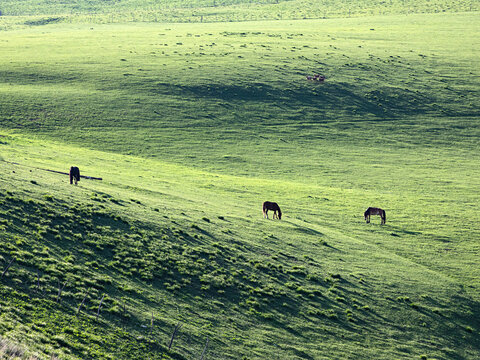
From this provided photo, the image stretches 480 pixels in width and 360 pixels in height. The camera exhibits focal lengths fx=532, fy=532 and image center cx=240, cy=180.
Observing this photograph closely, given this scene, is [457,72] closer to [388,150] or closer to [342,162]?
[388,150]

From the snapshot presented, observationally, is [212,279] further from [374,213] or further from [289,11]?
[289,11]

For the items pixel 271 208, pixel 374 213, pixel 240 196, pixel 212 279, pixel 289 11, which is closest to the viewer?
pixel 212 279

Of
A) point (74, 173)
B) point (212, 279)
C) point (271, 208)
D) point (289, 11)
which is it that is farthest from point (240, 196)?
point (289, 11)

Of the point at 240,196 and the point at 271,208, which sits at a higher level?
the point at 271,208

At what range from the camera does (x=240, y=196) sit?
48750 millimetres

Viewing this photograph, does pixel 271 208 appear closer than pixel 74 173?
No

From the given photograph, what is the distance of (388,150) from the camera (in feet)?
224

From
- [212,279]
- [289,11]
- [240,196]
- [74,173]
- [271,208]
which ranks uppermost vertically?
[289,11]

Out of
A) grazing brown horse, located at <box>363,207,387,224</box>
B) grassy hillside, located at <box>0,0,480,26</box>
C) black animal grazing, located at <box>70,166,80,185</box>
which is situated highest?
grassy hillside, located at <box>0,0,480,26</box>

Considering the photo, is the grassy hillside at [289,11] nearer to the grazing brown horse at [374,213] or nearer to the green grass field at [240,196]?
the green grass field at [240,196]

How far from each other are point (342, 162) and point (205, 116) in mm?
20597

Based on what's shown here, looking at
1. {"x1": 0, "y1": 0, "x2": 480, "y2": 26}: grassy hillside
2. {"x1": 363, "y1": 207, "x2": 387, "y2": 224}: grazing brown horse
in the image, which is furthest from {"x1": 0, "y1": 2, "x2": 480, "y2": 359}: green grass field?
{"x1": 0, "y1": 0, "x2": 480, "y2": 26}: grassy hillside

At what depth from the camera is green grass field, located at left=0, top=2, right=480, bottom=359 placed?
84.2ft

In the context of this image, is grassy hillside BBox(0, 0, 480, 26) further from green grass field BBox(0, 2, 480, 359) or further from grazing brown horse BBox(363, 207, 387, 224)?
grazing brown horse BBox(363, 207, 387, 224)
